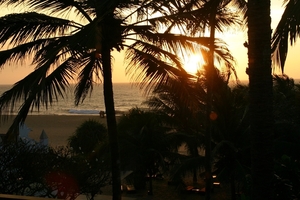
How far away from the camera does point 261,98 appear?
3896mm

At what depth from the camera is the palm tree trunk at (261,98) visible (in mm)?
3896

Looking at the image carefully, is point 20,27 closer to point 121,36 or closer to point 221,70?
point 121,36

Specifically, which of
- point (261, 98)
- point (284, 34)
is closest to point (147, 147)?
point (284, 34)

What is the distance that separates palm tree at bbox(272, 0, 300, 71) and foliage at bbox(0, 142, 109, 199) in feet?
15.3

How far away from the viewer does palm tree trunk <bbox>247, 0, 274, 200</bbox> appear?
390 cm

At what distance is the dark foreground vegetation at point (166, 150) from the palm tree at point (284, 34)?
7.17ft

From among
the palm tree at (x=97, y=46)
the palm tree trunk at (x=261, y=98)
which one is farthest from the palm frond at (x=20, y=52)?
the palm tree trunk at (x=261, y=98)

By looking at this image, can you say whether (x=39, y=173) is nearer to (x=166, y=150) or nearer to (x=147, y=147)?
(x=147, y=147)

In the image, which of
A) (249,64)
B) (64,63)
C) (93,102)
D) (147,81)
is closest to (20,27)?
(64,63)

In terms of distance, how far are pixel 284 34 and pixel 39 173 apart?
5.01m

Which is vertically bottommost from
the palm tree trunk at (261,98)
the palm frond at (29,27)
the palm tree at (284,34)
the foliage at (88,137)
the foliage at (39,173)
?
the foliage at (88,137)

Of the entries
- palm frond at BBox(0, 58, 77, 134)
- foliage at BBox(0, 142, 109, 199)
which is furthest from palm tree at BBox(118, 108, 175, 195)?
palm frond at BBox(0, 58, 77, 134)

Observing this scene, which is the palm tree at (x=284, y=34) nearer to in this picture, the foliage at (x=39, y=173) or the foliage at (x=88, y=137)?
the foliage at (x=39, y=173)

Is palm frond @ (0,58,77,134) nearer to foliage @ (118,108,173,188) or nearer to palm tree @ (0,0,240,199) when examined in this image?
palm tree @ (0,0,240,199)
